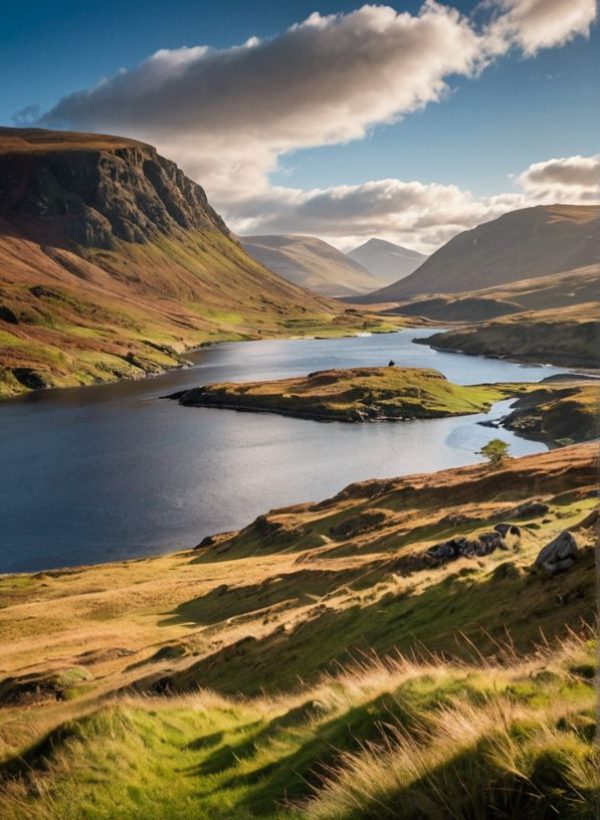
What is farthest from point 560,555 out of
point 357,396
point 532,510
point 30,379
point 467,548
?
point 30,379

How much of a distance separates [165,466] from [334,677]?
92709 millimetres

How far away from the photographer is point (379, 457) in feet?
392

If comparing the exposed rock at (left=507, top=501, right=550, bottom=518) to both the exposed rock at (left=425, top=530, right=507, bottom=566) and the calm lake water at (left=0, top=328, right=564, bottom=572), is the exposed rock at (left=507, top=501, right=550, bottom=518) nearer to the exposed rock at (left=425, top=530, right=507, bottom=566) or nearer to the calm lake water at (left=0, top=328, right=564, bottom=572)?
the exposed rock at (left=425, top=530, right=507, bottom=566)

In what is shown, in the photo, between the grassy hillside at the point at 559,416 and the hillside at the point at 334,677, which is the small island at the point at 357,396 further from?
the hillside at the point at 334,677

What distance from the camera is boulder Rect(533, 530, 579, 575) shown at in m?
23.4

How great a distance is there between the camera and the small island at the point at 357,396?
158m

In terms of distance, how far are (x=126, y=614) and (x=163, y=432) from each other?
89905 mm

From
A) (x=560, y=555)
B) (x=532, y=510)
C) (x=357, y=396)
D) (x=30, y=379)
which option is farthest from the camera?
(x=30, y=379)

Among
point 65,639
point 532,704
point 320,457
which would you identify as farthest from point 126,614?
point 320,457

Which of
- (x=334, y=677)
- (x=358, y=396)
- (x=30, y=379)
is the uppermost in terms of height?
(x=30, y=379)

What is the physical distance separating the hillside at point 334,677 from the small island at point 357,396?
94445 mm

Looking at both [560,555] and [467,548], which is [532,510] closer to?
[467,548]

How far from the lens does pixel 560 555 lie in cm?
2378

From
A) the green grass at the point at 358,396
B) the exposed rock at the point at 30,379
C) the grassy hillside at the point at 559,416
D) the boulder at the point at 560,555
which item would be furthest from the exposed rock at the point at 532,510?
the exposed rock at the point at 30,379
